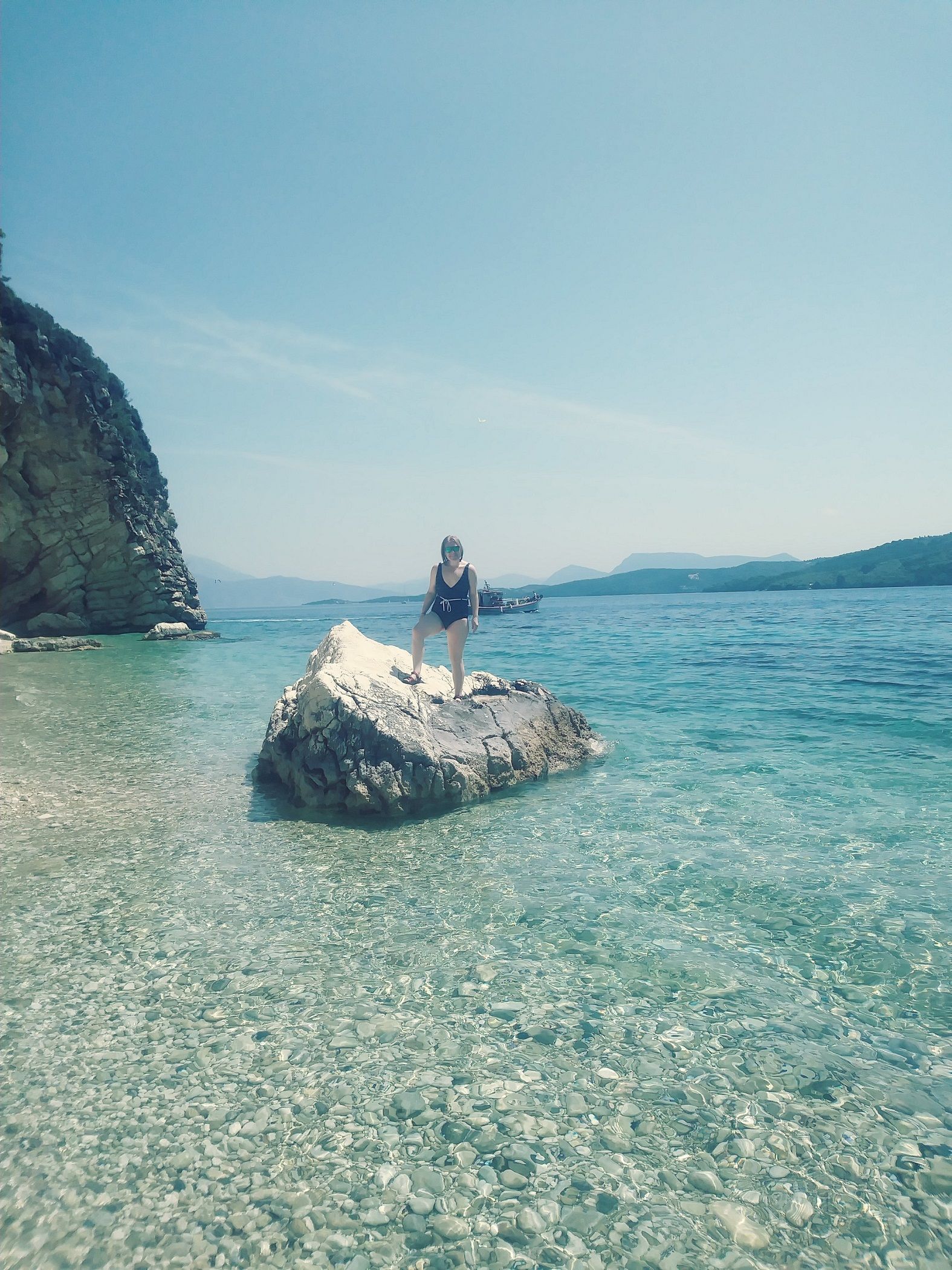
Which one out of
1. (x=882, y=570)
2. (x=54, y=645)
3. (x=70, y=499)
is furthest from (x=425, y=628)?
(x=882, y=570)

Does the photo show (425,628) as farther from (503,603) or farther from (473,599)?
(503,603)

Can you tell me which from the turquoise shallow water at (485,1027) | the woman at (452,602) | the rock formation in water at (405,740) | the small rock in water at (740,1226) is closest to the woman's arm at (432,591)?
the woman at (452,602)

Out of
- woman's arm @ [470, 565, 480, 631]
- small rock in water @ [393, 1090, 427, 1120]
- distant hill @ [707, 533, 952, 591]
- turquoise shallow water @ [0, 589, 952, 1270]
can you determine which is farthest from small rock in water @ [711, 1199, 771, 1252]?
distant hill @ [707, 533, 952, 591]

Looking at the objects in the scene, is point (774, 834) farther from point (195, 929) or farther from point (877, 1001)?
point (195, 929)

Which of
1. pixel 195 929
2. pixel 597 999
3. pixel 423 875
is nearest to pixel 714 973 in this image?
pixel 597 999

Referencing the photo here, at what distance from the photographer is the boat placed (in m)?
67.2

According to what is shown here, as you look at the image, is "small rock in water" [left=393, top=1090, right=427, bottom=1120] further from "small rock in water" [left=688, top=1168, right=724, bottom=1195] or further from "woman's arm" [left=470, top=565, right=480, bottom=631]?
"woman's arm" [left=470, top=565, right=480, bottom=631]

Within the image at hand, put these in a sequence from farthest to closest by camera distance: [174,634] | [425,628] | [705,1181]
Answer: [174,634] → [425,628] → [705,1181]

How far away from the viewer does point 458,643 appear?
9.39m

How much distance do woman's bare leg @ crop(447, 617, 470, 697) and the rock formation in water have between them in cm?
39

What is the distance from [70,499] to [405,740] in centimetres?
4005

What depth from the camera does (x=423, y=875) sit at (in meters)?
5.79

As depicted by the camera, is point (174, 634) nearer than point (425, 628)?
No

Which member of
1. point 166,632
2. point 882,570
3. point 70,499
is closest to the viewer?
point 70,499
